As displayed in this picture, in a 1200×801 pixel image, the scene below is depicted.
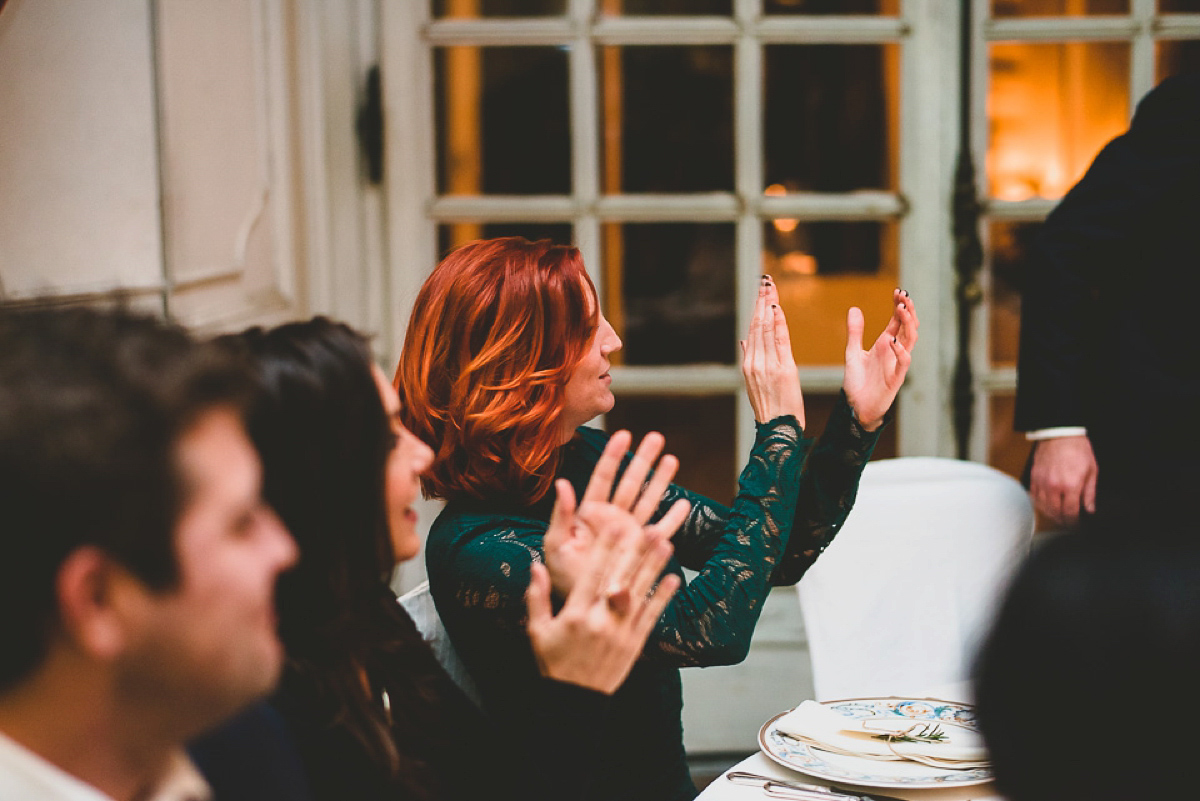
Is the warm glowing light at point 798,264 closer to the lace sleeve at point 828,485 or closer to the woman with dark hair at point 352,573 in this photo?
the lace sleeve at point 828,485

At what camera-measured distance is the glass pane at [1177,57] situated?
2416 millimetres

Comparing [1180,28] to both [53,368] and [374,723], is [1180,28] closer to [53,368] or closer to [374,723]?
[374,723]

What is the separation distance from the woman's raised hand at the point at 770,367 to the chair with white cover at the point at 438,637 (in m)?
0.47

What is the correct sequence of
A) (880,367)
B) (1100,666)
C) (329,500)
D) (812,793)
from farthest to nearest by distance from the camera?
(880,367), (812,793), (329,500), (1100,666)

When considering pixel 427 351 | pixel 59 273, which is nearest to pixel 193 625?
pixel 427 351

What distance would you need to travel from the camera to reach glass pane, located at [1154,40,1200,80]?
7.93ft

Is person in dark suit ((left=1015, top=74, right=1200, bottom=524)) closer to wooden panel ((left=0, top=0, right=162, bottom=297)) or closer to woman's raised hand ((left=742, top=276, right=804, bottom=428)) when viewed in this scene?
woman's raised hand ((left=742, top=276, right=804, bottom=428))

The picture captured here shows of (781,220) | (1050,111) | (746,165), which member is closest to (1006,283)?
(1050,111)

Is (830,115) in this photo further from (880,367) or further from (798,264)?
(880,367)

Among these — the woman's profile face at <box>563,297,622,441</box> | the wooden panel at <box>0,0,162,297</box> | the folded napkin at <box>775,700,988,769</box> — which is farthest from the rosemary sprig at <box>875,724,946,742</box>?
the wooden panel at <box>0,0,162,297</box>

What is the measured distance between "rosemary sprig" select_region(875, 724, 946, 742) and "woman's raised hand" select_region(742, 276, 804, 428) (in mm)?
377

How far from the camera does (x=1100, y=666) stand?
1.56 feet

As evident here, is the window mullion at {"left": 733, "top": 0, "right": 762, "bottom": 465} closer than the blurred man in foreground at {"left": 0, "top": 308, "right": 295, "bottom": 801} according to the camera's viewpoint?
No

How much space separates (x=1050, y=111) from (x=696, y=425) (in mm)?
1019
